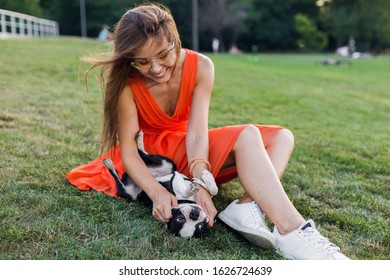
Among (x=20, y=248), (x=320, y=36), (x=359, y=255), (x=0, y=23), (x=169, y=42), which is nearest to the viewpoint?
(x=20, y=248)

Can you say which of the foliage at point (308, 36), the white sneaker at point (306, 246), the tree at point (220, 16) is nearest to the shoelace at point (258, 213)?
the white sneaker at point (306, 246)

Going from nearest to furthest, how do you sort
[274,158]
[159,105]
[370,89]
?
[274,158], [159,105], [370,89]

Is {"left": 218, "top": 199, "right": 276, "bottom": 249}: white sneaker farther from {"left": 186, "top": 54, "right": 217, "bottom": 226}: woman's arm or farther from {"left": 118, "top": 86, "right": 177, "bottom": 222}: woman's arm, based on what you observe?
{"left": 118, "top": 86, "right": 177, "bottom": 222}: woman's arm

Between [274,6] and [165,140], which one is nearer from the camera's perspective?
[165,140]

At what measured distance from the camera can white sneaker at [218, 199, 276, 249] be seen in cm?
228

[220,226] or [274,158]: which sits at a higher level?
[274,158]

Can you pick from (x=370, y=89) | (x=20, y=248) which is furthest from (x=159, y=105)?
(x=370, y=89)

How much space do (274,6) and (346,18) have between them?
747 centimetres

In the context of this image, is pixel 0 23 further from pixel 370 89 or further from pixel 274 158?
pixel 274 158

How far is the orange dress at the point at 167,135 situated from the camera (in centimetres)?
277

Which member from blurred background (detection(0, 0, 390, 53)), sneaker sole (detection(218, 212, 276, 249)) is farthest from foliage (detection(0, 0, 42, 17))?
sneaker sole (detection(218, 212, 276, 249))

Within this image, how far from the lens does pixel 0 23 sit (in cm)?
1667

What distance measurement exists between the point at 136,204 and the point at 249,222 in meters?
0.71

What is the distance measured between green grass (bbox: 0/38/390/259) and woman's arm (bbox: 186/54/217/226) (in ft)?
1.01
